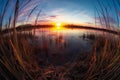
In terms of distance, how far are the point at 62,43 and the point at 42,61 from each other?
161 mm

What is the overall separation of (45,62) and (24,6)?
341mm

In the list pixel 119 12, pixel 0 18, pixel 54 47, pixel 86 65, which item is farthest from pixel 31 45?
pixel 119 12

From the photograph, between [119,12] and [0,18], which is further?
[119,12]

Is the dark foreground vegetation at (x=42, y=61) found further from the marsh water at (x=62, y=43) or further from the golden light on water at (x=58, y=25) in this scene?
the golden light on water at (x=58, y=25)

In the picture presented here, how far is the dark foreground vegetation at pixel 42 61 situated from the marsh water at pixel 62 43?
17mm

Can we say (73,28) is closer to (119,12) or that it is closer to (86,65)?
(86,65)

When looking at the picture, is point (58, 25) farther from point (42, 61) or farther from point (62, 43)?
point (42, 61)

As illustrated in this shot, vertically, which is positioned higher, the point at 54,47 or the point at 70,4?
the point at 70,4

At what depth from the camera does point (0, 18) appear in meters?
1.41

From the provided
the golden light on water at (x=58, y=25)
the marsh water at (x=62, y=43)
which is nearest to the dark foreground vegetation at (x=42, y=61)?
the marsh water at (x=62, y=43)

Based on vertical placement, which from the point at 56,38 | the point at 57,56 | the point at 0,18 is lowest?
the point at 57,56

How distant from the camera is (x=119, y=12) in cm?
153

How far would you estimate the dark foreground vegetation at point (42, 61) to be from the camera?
1392 millimetres

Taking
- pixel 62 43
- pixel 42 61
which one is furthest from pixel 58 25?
pixel 42 61
